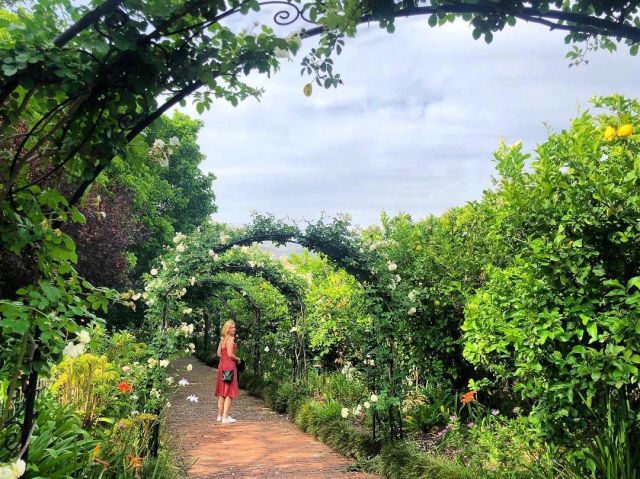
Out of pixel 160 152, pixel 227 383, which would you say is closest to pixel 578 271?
pixel 160 152

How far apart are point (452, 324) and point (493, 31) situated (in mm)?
4516

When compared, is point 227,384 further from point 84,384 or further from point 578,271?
point 578,271

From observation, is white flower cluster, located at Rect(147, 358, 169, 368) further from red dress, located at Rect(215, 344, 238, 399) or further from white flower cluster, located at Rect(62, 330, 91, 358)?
white flower cluster, located at Rect(62, 330, 91, 358)

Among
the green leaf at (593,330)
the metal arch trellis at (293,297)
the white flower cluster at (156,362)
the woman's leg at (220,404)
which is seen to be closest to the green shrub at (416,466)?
the green leaf at (593,330)

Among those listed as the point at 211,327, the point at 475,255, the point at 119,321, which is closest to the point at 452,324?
the point at 475,255

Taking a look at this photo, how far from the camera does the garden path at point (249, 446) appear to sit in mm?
5246

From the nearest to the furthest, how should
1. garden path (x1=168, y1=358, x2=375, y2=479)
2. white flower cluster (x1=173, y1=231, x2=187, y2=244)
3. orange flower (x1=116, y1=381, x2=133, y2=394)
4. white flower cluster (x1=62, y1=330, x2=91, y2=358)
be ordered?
white flower cluster (x1=62, y1=330, x2=91, y2=358) → orange flower (x1=116, y1=381, x2=133, y2=394) → garden path (x1=168, y1=358, x2=375, y2=479) → white flower cluster (x1=173, y1=231, x2=187, y2=244)

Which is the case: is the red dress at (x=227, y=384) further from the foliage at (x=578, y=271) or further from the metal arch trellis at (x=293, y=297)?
the foliage at (x=578, y=271)

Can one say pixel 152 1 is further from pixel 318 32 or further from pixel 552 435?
pixel 552 435

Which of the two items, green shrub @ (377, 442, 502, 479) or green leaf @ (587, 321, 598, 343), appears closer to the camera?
green leaf @ (587, 321, 598, 343)

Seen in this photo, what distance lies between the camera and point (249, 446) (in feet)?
21.3

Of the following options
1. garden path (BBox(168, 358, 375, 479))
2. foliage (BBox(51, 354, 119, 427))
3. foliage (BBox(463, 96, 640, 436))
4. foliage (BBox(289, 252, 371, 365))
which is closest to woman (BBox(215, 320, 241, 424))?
garden path (BBox(168, 358, 375, 479))

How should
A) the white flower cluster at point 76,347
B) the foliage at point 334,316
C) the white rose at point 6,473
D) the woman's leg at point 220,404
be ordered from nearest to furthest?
the white rose at point 6,473 < the white flower cluster at point 76,347 < the woman's leg at point 220,404 < the foliage at point 334,316

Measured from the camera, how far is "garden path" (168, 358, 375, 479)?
5.25 m
